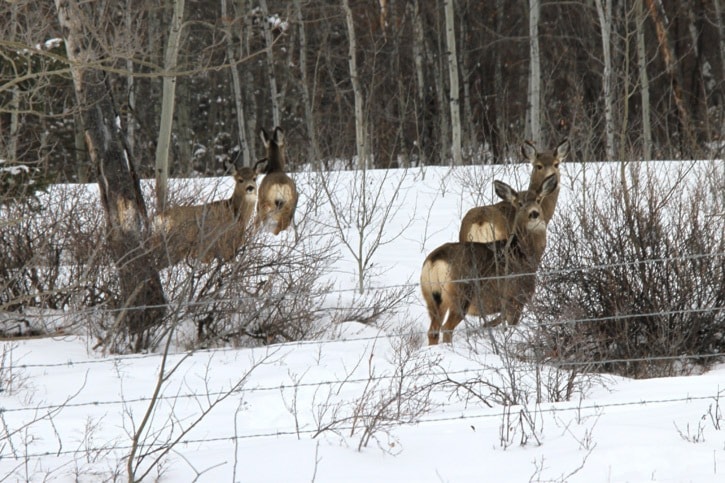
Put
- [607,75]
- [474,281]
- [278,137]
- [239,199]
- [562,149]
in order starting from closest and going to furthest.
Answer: [474,281], [562,149], [239,199], [278,137], [607,75]

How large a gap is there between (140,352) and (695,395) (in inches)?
220

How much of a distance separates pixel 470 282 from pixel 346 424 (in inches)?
133

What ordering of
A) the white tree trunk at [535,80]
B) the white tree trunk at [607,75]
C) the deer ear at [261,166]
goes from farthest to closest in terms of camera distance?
the white tree trunk at [535,80], the white tree trunk at [607,75], the deer ear at [261,166]

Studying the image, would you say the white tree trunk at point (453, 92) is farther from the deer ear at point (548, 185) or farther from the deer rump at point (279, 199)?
the deer ear at point (548, 185)

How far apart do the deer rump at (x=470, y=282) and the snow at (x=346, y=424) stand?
39cm

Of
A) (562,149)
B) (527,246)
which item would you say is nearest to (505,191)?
(527,246)

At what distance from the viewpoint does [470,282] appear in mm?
10172

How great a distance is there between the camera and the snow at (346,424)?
6031 mm

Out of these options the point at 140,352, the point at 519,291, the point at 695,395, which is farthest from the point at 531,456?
the point at 140,352

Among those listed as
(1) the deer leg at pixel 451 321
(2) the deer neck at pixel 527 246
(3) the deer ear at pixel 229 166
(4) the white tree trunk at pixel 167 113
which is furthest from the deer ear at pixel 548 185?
(3) the deer ear at pixel 229 166

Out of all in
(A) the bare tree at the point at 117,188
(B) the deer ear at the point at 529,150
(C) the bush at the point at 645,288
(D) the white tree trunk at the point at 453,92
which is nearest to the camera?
(C) the bush at the point at 645,288

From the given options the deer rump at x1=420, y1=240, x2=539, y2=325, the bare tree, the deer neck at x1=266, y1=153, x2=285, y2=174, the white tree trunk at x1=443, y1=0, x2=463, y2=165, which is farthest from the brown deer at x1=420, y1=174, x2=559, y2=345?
the white tree trunk at x1=443, y1=0, x2=463, y2=165

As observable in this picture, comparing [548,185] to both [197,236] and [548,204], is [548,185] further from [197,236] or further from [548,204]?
[197,236]

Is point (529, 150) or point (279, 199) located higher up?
point (529, 150)
